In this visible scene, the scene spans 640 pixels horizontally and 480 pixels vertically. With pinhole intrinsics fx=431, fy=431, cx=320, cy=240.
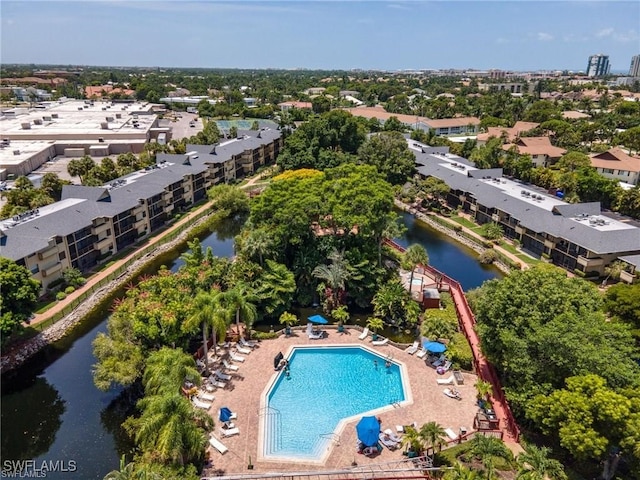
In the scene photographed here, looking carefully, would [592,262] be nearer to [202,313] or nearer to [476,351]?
[476,351]

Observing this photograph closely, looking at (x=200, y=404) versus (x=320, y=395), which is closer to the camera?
(x=200, y=404)

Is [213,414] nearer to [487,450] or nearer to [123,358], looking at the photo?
[123,358]

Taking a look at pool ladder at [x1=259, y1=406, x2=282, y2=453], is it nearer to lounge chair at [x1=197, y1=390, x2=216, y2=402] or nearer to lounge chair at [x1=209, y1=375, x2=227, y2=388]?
lounge chair at [x1=197, y1=390, x2=216, y2=402]

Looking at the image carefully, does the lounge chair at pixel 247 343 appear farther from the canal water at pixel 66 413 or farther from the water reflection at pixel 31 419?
the water reflection at pixel 31 419

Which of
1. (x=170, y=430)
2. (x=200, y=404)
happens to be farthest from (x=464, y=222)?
(x=170, y=430)

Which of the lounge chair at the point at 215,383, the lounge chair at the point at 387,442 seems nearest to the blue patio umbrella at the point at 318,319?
the lounge chair at the point at 215,383

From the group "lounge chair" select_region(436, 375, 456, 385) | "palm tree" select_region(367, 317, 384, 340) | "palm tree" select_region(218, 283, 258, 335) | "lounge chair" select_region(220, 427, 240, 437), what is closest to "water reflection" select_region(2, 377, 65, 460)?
"lounge chair" select_region(220, 427, 240, 437)
